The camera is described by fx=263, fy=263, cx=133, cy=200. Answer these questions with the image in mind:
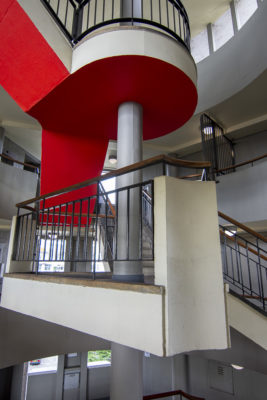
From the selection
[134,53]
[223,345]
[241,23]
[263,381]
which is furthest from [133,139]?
[263,381]

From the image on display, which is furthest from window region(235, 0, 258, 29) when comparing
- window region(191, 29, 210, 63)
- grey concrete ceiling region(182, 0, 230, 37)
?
window region(191, 29, 210, 63)

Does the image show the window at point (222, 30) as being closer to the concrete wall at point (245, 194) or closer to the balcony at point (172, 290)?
the concrete wall at point (245, 194)

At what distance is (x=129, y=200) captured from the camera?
105 inches

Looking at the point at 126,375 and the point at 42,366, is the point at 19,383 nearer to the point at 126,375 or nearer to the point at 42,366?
the point at 42,366

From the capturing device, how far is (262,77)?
194 inches

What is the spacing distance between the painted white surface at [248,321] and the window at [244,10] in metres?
5.95

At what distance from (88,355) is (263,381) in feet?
18.2

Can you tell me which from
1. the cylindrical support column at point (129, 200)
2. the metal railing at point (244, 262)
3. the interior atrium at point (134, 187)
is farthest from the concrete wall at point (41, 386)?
the cylindrical support column at point (129, 200)

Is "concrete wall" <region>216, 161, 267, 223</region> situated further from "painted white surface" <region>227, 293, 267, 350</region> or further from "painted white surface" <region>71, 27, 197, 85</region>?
"painted white surface" <region>71, 27, 197, 85</region>

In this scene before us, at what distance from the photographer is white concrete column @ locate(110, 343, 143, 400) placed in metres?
2.41

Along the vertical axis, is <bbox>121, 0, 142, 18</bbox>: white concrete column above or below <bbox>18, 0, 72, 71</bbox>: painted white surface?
above

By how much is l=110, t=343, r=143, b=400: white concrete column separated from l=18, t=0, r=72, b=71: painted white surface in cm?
291

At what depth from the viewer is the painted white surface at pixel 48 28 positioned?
103 inches

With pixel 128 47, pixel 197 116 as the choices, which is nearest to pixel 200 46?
pixel 197 116
